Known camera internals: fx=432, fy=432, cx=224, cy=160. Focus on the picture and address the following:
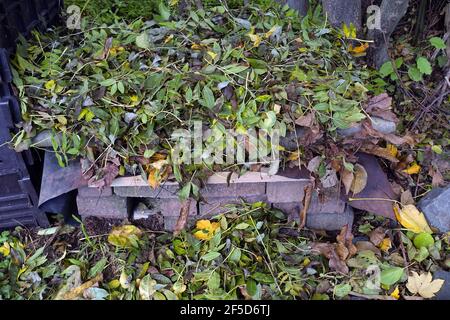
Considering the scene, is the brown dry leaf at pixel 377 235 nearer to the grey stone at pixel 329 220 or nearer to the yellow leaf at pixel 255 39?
the grey stone at pixel 329 220

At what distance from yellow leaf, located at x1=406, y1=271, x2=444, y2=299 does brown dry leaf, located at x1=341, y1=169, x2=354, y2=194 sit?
0.46 meters

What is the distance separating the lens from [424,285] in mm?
1851

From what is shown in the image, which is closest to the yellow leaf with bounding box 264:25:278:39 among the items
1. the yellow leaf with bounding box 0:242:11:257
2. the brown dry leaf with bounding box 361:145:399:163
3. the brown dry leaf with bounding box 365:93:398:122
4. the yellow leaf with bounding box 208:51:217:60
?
the yellow leaf with bounding box 208:51:217:60

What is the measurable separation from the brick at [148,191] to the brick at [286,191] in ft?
1.49

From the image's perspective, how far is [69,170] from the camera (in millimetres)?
2025

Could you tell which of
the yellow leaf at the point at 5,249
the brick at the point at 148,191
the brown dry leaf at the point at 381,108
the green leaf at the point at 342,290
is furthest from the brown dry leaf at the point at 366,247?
the yellow leaf at the point at 5,249

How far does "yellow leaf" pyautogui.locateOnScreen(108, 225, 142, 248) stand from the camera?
6.63 ft

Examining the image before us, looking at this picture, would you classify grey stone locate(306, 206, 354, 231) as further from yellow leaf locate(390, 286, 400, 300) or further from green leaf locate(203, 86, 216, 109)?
green leaf locate(203, 86, 216, 109)

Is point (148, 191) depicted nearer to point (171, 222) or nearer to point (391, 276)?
point (171, 222)

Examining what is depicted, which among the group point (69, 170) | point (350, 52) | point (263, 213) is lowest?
point (263, 213)

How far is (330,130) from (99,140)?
40.9 inches
